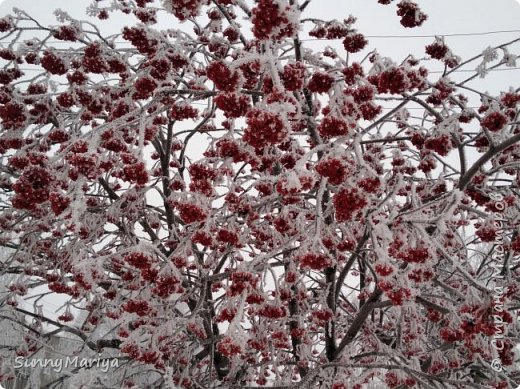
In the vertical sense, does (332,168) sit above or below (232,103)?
below

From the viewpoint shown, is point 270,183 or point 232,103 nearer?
point 232,103

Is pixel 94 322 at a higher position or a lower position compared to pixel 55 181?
lower

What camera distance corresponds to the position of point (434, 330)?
5.70 m

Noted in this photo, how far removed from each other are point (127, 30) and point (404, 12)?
7.19 feet

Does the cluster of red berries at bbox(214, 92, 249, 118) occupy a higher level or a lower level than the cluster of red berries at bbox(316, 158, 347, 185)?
higher

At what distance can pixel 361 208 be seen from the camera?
7.48ft

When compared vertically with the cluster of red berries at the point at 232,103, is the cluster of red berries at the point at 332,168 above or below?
below

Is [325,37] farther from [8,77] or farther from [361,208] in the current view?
[8,77]

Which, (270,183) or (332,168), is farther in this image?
(270,183)

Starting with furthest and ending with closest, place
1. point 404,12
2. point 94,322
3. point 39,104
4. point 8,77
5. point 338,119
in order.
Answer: point 94,322, point 8,77, point 39,104, point 404,12, point 338,119

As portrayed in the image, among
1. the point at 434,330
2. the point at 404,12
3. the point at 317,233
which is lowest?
the point at 434,330

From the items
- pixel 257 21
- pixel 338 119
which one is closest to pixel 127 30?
pixel 257 21

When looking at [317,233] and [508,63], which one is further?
[508,63]

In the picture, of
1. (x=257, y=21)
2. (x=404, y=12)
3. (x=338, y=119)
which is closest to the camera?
(x=257, y=21)
